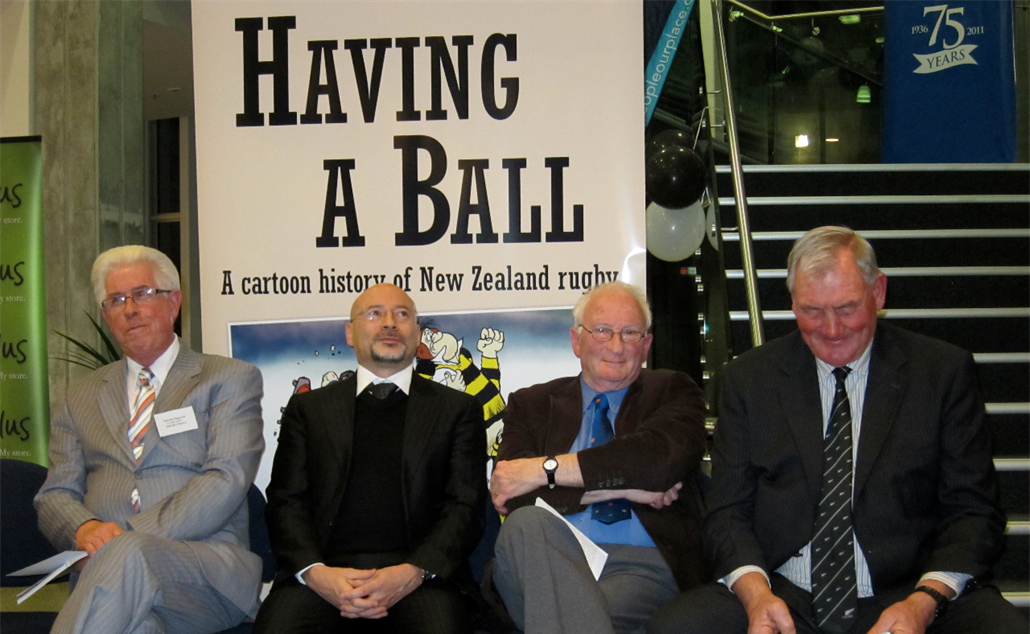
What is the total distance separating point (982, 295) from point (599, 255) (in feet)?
6.58

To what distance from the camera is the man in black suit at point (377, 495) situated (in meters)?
2.60

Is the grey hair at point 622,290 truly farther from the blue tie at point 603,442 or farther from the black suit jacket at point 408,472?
the black suit jacket at point 408,472

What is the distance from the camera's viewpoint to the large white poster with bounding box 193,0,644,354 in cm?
348

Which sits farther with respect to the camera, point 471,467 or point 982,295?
point 982,295

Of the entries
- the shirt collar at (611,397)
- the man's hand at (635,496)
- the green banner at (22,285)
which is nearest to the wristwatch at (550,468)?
the man's hand at (635,496)

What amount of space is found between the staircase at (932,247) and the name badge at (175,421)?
1960 mm

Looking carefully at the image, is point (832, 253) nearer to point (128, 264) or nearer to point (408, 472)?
point (408, 472)

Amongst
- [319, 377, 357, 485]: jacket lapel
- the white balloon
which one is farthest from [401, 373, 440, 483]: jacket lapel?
the white balloon

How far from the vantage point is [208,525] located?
2760 mm

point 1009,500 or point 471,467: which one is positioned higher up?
point 471,467

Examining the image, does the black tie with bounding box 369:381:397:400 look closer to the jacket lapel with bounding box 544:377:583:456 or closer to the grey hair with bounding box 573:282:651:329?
the jacket lapel with bounding box 544:377:583:456

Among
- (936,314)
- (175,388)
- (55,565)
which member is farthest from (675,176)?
(55,565)

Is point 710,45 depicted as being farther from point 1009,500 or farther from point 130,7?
point 130,7

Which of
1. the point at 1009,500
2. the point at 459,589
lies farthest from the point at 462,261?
the point at 1009,500
